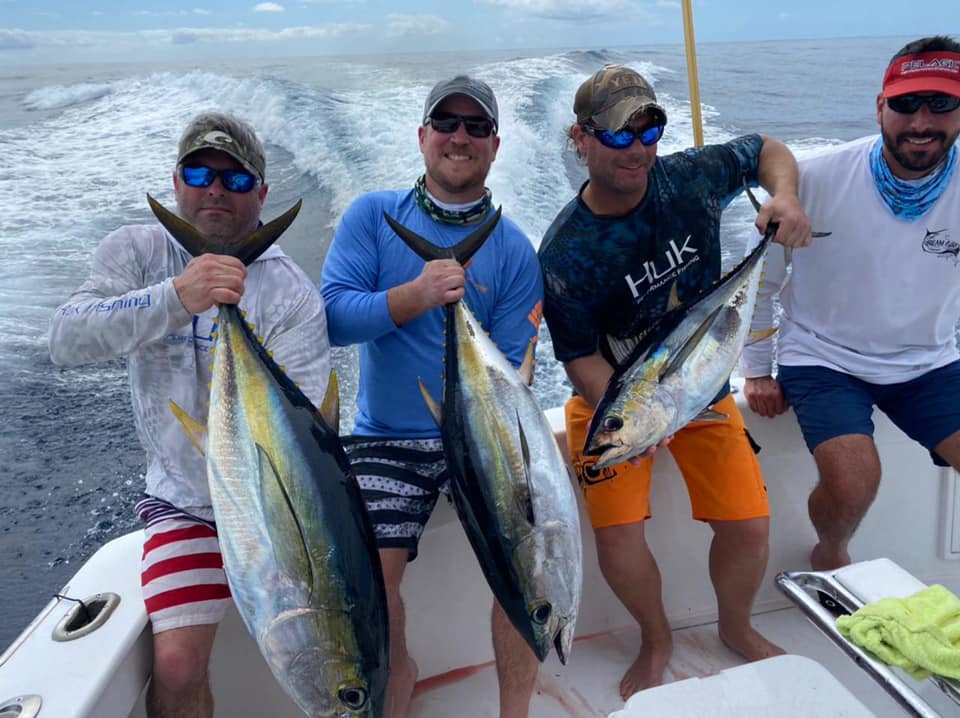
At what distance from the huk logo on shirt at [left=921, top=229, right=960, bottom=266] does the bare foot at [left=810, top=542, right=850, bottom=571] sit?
84cm

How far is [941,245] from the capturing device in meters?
2.07

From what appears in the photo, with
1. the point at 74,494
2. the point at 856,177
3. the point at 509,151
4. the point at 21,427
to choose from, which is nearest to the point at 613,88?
the point at 856,177

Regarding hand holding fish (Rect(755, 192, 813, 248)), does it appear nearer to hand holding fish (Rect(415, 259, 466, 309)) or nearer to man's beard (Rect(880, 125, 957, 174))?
man's beard (Rect(880, 125, 957, 174))

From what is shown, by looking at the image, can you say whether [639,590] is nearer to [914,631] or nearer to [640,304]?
[640,304]

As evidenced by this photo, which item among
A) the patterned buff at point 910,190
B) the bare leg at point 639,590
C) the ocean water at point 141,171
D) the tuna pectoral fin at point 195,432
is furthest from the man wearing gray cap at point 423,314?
the ocean water at point 141,171

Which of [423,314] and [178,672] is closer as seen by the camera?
[178,672]

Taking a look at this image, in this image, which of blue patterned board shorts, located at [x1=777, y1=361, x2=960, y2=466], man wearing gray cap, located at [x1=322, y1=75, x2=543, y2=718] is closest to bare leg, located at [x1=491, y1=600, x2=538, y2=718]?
man wearing gray cap, located at [x1=322, y1=75, x2=543, y2=718]

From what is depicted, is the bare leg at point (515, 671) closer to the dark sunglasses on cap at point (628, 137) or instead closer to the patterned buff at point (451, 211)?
the patterned buff at point (451, 211)

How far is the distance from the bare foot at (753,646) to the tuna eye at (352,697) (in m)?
1.22

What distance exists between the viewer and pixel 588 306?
1869mm

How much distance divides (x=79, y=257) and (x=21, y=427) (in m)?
1.66

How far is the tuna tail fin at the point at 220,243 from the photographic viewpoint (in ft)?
4.36

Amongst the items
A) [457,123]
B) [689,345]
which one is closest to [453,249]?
[457,123]

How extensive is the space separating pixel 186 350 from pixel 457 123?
76cm
